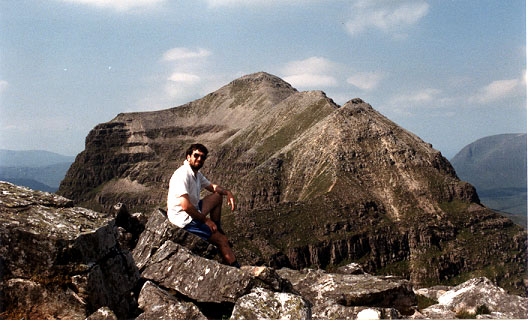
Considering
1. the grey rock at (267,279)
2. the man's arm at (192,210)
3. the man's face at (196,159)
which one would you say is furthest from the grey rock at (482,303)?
the man's face at (196,159)

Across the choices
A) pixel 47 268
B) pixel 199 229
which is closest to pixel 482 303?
pixel 199 229

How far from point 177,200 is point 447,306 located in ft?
41.8

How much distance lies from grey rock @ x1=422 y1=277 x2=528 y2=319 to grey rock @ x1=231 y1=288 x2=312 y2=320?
8.27m

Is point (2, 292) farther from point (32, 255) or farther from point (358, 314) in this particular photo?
point (358, 314)

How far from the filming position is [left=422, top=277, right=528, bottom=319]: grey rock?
19.1 m

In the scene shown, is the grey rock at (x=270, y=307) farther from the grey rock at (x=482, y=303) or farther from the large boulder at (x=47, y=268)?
the grey rock at (x=482, y=303)

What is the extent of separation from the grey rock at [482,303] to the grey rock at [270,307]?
27.1 ft

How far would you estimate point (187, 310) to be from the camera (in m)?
13.3

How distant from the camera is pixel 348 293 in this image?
1883 cm

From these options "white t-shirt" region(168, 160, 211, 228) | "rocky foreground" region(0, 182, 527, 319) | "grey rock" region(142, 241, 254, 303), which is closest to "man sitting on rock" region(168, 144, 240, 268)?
"white t-shirt" region(168, 160, 211, 228)

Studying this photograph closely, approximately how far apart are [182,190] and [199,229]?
88.6 inches

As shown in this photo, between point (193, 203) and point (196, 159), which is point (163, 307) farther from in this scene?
point (196, 159)

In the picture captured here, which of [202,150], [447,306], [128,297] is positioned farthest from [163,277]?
[447,306]

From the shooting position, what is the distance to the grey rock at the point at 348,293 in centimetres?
1745
